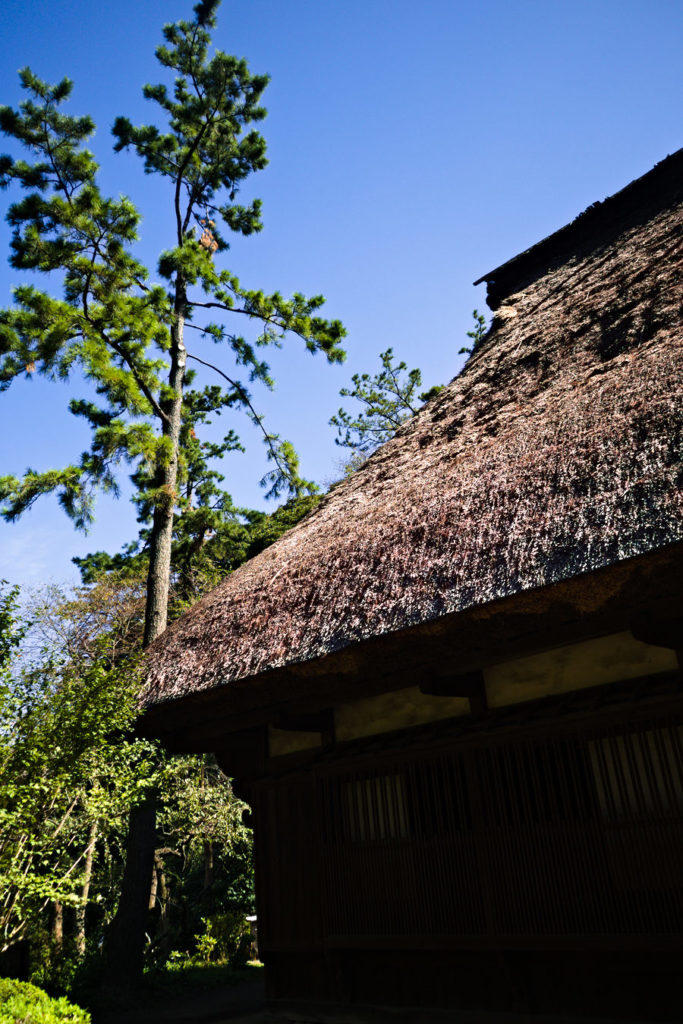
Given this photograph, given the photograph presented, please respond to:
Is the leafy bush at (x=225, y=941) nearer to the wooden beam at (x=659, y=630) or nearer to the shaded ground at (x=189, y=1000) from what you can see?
the shaded ground at (x=189, y=1000)

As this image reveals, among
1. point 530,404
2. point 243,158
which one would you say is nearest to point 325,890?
point 530,404

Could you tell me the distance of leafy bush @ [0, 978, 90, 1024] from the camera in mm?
4227

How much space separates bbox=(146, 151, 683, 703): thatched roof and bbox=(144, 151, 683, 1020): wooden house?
0.06ft

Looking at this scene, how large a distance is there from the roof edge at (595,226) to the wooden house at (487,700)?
259 cm

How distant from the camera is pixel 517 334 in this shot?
6590mm

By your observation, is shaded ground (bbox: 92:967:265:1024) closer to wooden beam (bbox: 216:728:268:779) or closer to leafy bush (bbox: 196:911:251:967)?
leafy bush (bbox: 196:911:251:967)

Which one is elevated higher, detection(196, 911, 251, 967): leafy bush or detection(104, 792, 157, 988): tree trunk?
detection(104, 792, 157, 988): tree trunk

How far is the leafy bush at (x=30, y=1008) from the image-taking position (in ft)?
13.9

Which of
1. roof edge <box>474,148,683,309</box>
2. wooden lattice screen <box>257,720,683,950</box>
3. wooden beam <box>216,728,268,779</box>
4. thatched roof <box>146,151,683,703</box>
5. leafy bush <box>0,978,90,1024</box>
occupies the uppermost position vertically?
roof edge <box>474,148,683,309</box>

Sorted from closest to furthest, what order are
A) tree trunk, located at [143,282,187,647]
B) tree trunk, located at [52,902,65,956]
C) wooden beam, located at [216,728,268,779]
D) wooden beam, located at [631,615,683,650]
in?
wooden beam, located at [631,615,683,650], wooden beam, located at [216,728,268,779], tree trunk, located at [143,282,187,647], tree trunk, located at [52,902,65,956]

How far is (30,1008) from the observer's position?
4.47 m

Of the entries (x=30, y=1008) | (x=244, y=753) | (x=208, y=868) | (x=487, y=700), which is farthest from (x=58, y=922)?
(x=487, y=700)

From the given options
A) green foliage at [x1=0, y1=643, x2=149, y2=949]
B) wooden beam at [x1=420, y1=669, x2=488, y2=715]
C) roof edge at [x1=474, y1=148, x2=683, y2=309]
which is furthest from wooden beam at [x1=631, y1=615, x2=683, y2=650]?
roof edge at [x1=474, y1=148, x2=683, y2=309]

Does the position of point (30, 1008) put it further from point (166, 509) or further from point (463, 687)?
point (166, 509)
